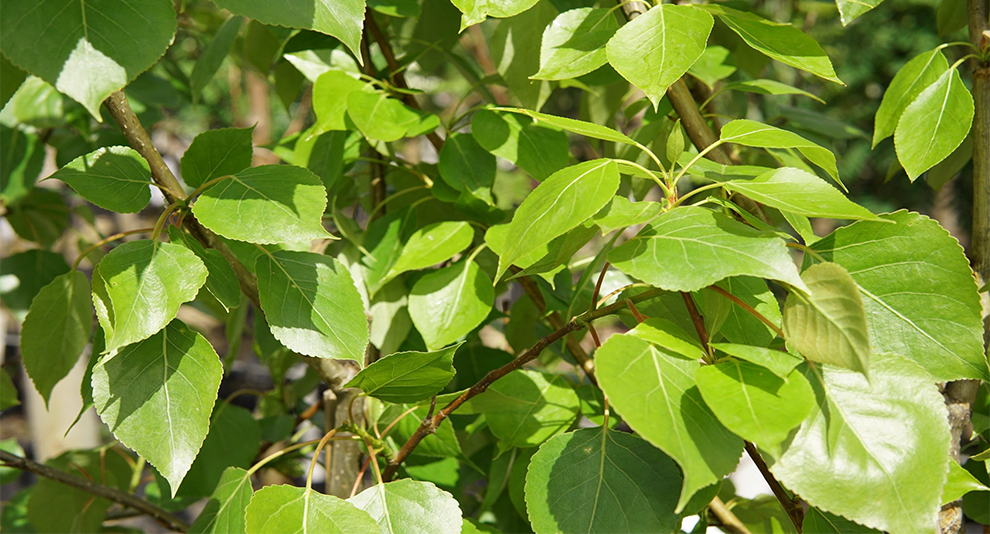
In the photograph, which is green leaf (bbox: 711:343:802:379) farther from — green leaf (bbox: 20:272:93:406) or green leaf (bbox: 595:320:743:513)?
green leaf (bbox: 20:272:93:406)

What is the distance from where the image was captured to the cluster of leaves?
31cm

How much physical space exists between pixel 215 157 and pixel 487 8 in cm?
22

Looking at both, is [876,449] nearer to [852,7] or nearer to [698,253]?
[698,253]

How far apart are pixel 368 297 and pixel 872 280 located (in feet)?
1.23

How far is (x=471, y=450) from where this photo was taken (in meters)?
0.68

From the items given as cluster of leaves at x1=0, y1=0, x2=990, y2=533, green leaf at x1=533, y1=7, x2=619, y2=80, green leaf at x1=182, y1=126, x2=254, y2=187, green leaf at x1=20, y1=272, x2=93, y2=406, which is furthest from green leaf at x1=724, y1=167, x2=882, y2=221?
green leaf at x1=20, y1=272, x2=93, y2=406

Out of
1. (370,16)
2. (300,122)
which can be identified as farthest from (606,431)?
(300,122)

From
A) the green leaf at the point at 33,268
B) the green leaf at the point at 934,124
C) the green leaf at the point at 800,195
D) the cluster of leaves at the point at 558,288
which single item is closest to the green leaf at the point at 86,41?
the cluster of leaves at the point at 558,288

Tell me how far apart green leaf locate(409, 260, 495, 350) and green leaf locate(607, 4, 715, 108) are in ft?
0.68

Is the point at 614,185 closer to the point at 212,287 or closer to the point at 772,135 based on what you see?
the point at 772,135

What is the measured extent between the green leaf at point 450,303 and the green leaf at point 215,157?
0.16 m

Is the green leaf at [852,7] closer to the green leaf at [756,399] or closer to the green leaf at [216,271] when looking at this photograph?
the green leaf at [756,399]

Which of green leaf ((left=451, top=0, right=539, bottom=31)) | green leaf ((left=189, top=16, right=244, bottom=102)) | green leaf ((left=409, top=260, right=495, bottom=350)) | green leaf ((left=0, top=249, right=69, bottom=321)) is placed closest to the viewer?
green leaf ((left=451, top=0, right=539, bottom=31))

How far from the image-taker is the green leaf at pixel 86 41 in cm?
36
